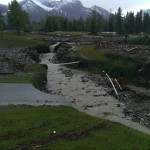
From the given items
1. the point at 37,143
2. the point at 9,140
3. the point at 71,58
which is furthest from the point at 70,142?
the point at 71,58

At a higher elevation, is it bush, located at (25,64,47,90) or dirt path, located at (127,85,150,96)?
bush, located at (25,64,47,90)

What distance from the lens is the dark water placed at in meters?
41.9

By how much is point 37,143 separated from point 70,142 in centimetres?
249

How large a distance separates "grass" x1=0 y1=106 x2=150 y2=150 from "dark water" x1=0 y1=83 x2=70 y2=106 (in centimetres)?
683

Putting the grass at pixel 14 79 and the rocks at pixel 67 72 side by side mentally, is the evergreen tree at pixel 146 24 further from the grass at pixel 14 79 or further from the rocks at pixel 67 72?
the grass at pixel 14 79

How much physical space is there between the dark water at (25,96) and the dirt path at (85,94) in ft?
8.96

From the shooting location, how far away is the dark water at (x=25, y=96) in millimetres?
41938

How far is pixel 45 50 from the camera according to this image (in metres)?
106

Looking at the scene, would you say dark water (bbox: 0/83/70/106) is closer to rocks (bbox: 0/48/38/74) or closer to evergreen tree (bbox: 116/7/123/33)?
rocks (bbox: 0/48/38/74)

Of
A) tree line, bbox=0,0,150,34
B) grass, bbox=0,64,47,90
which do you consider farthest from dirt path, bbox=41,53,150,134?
tree line, bbox=0,0,150,34

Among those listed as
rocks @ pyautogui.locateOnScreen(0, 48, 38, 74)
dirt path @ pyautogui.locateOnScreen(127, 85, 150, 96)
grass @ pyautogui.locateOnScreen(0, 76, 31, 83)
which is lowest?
dirt path @ pyautogui.locateOnScreen(127, 85, 150, 96)

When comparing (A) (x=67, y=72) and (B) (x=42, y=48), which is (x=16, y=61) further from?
(B) (x=42, y=48)

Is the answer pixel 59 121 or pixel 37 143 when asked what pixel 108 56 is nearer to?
pixel 59 121

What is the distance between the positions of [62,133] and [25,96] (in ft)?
60.9
